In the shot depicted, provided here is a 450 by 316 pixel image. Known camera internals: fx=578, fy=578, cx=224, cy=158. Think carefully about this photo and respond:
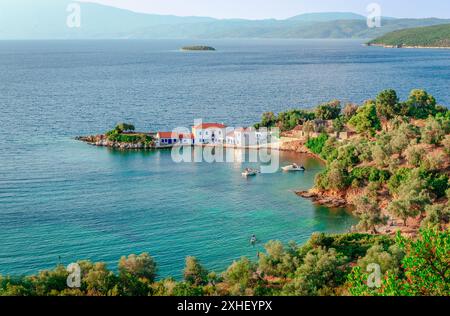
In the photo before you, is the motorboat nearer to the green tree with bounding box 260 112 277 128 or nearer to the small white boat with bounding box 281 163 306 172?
the small white boat with bounding box 281 163 306 172

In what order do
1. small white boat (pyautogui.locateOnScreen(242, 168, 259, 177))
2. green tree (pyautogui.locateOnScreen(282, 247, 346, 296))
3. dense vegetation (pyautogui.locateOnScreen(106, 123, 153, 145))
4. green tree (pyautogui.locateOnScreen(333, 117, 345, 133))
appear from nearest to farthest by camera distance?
green tree (pyautogui.locateOnScreen(282, 247, 346, 296)), small white boat (pyautogui.locateOnScreen(242, 168, 259, 177)), green tree (pyautogui.locateOnScreen(333, 117, 345, 133)), dense vegetation (pyautogui.locateOnScreen(106, 123, 153, 145))

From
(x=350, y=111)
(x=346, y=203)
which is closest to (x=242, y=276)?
(x=346, y=203)

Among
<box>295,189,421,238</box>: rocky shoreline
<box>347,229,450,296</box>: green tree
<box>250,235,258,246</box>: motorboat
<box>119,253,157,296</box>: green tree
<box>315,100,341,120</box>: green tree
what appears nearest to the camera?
<box>347,229,450,296</box>: green tree

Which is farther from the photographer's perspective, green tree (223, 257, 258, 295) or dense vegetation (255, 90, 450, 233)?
dense vegetation (255, 90, 450, 233)

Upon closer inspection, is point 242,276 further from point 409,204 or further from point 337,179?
point 337,179

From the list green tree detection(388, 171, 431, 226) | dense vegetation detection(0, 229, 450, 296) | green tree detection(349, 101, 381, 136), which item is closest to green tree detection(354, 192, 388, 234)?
green tree detection(388, 171, 431, 226)

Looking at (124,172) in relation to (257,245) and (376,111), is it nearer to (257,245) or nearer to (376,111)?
(257,245)

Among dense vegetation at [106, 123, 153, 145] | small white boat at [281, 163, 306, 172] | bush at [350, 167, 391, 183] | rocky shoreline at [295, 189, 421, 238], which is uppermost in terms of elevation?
dense vegetation at [106, 123, 153, 145]

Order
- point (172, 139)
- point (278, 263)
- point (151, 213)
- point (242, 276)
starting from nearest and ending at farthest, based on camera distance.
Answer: point (242, 276) → point (278, 263) → point (151, 213) → point (172, 139)

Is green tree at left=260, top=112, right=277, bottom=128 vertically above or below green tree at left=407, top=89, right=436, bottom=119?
below
